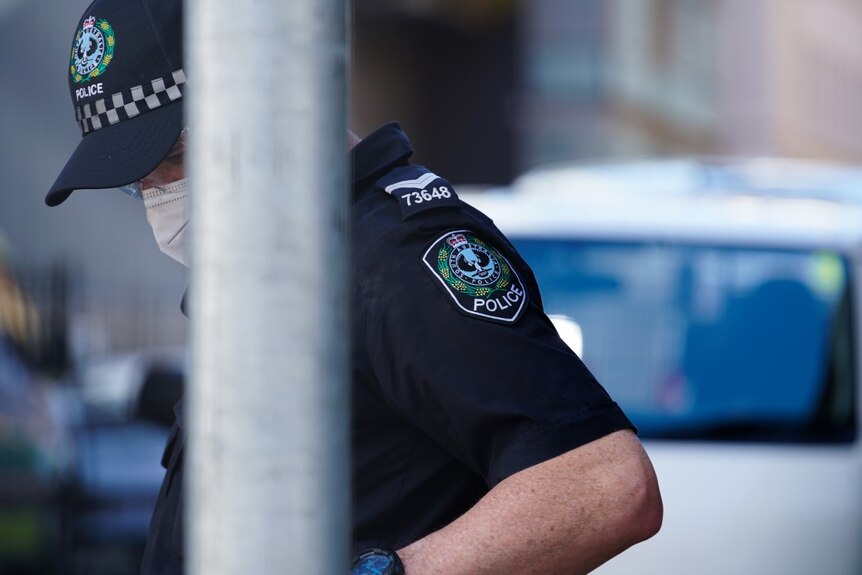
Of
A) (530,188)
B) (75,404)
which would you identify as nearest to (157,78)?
(530,188)

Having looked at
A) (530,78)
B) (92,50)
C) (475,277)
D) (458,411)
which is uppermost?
(92,50)

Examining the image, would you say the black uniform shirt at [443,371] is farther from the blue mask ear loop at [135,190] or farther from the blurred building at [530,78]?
the blurred building at [530,78]

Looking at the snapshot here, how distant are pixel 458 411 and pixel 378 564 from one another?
0.19 meters

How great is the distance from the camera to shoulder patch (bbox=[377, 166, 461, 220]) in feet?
5.99

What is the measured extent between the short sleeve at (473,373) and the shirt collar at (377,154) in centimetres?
23

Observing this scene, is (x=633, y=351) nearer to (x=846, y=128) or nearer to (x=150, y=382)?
(x=150, y=382)

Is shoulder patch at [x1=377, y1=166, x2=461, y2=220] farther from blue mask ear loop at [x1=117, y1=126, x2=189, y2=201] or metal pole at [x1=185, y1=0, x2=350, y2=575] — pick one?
metal pole at [x1=185, y1=0, x2=350, y2=575]

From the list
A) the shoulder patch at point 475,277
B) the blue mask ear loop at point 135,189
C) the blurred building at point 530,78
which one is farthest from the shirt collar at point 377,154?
the blurred building at point 530,78

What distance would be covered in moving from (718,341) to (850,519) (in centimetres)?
73

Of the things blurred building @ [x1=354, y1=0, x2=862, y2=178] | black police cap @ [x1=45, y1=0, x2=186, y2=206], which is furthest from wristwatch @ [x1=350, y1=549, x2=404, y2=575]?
blurred building @ [x1=354, y1=0, x2=862, y2=178]

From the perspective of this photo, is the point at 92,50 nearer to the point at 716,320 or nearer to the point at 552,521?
the point at 552,521

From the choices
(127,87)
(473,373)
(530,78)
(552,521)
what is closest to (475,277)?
(473,373)

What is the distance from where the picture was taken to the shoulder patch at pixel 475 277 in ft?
5.67

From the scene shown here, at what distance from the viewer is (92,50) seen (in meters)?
2.09
